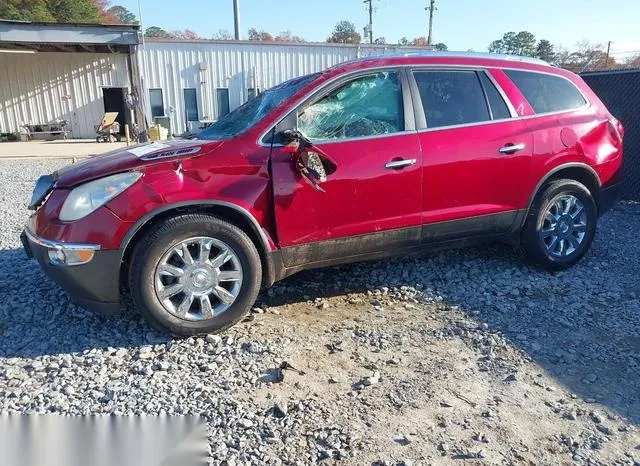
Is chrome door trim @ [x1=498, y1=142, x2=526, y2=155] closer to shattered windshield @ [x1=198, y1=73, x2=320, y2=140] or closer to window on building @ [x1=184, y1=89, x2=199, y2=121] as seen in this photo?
shattered windshield @ [x1=198, y1=73, x2=320, y2=140]

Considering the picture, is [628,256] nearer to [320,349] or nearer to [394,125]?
[394,125]

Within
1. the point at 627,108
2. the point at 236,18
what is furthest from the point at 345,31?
the point at 627,108

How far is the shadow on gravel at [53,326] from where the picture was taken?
3.42m

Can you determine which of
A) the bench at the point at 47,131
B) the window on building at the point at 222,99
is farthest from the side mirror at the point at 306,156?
the bench at the point at 47,131

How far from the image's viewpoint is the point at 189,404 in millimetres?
2748

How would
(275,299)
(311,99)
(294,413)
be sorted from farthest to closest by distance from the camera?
(275,299) → (311,99) → (294,413)

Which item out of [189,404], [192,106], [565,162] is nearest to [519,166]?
[565,162]

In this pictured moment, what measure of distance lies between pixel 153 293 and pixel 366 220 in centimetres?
160

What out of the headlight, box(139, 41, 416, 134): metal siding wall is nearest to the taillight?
the headlight

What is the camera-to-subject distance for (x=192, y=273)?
11.1 feet

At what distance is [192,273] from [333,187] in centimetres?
115

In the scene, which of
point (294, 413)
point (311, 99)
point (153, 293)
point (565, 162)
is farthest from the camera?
point (565, 162)

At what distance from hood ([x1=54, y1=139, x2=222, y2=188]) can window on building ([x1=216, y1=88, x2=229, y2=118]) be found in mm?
20797

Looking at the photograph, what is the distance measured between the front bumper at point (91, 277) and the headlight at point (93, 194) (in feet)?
0.70
